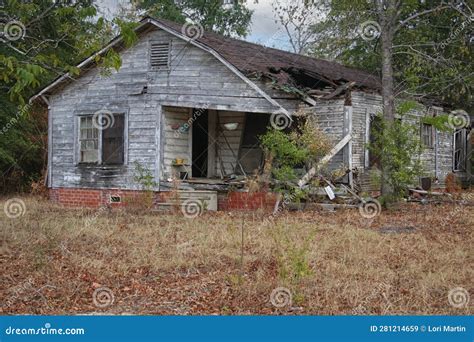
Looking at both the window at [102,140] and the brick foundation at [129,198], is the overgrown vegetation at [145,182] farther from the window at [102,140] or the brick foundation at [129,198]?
the window at [102,140]

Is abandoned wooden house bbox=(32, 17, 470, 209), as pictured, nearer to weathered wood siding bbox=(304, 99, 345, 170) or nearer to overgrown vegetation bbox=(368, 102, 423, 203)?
weathered wood siding bbox=(304, 99, 345, 170)

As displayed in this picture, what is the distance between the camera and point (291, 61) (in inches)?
740

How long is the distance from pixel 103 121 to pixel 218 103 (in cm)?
431

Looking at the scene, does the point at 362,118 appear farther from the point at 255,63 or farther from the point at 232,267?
the point at 232,267

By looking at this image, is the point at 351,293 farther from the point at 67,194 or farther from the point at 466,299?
the point at 67,194

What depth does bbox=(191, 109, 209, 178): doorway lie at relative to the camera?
61.7ft

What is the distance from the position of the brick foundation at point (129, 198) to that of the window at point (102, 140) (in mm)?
981

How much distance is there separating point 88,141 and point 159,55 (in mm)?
3714

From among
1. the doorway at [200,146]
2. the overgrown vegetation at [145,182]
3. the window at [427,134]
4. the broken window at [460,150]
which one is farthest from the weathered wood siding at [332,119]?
the broken window at [460,150]

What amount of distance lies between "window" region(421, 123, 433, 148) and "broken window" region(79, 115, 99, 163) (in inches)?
458

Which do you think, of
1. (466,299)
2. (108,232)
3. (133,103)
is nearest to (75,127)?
(133,103)

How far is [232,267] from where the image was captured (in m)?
8.29

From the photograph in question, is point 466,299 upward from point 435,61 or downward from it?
downward

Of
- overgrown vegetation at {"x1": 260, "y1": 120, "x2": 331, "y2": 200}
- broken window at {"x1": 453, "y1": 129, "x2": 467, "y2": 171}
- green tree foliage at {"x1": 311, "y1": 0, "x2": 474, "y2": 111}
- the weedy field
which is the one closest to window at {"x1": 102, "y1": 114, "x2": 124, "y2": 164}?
overgrown vegetation at {"x1": 260, "y1": 120, "x2": 331, "y2": 200}
